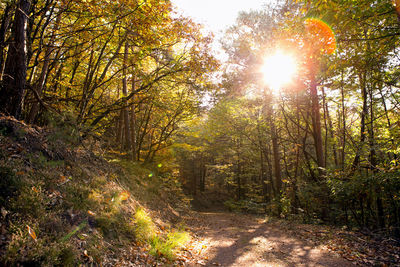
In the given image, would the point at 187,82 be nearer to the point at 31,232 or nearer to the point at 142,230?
the point at 142,230

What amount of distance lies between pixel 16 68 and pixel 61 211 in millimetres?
3316

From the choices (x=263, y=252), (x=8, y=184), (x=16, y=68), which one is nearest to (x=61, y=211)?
(x=8, y=184)

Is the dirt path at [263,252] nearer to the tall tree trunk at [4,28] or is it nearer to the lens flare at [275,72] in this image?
the tall tree trunk at [4,28]

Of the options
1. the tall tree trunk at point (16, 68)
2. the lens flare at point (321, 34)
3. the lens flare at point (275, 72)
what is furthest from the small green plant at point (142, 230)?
the lens flare at point (275, 72)

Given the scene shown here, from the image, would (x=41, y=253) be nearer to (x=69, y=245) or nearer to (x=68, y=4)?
(x=69, y=245)

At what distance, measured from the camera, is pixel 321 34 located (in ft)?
19.3

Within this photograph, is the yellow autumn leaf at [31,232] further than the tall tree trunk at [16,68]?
No

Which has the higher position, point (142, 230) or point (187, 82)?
point (187, 82)

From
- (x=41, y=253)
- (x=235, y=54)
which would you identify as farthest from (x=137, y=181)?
(x=235, y=54)

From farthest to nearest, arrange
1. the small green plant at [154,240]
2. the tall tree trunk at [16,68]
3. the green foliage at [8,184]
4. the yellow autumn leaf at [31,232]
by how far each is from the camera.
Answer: the small green plant at [154,240] < the tall tree trunk at [16,68] < the green foliage at [8,184] < the yellow autumn leaf at [31,232]

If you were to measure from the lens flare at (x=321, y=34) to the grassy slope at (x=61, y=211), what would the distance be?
679 cm

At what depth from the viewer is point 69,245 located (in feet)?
9.85

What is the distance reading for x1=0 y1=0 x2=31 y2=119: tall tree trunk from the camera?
4.41 metres

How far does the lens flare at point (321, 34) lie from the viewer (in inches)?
221
